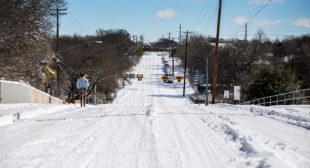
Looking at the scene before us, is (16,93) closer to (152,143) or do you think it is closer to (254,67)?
(152,143)

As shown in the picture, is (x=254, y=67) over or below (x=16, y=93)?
over

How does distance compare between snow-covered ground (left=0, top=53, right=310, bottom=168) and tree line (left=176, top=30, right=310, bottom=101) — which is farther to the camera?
tree line (left=176, top=30, right=310, bottom=101)

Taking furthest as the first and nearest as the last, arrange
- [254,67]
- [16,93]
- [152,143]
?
[254,67]
[16,93]
[152,143]

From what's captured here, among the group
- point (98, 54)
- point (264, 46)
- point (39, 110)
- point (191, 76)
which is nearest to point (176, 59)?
point (191, 76)

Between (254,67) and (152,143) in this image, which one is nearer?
(152,143)

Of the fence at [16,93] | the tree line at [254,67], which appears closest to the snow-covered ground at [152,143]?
the fence at [16,93]

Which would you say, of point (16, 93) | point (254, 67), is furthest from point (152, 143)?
point (254, 67)

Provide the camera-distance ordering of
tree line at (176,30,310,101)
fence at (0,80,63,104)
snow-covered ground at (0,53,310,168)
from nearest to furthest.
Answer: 1. snow-covered ground at (0,53,310,168)
2. fence at (0,80,63,104)
3. tree line at (176,30,310,101)

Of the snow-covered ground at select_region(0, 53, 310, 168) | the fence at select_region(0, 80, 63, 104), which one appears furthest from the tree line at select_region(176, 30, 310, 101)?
the snow-covered ground at select_region(0, 53, 310, 168)

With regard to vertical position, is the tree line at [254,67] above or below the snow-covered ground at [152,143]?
above

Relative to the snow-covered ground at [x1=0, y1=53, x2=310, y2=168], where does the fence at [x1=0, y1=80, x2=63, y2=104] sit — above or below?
above

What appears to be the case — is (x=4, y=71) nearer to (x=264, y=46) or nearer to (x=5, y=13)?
(x=5, y=13)

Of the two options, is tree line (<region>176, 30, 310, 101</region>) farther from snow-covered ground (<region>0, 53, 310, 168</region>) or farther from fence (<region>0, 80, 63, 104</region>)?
snow-covered ground (<region>0, 53, 310, 168</region>)

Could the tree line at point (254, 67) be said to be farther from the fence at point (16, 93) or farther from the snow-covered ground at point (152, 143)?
the snow-covered ground at point (152, 143)
